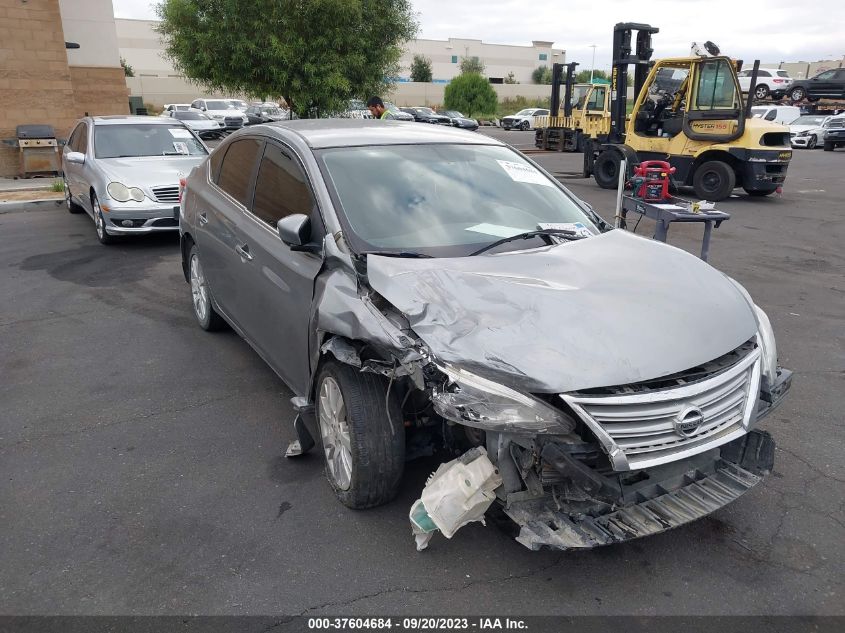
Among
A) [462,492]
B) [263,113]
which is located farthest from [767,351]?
[263,113]

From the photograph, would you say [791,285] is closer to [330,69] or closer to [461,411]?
[461,411]

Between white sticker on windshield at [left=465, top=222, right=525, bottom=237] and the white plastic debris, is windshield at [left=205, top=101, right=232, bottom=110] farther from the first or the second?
the white plastic debris

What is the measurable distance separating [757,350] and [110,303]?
596 centimetres

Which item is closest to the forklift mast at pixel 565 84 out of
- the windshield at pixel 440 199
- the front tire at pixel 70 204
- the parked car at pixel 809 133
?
the parked car at pixel 809 133

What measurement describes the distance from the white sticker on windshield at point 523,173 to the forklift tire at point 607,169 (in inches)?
468

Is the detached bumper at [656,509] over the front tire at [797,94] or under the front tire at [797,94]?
under

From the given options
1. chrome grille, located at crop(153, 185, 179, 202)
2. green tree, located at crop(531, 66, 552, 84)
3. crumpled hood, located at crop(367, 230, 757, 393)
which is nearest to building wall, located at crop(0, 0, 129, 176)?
chrome grille, located at crop(153, 185, 179, 202)

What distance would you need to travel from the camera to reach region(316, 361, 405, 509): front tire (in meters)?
3.01

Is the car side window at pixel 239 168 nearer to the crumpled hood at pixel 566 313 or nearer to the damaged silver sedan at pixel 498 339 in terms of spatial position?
the damaged silver sedan at pixel 498 339

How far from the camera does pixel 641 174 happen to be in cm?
759

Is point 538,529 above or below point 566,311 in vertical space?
below

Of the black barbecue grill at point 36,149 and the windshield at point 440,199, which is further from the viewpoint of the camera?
the black barbecue grill at point 36,149

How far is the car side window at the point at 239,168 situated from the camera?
4.53 meters

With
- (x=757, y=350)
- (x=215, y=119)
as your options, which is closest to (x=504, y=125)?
(x=215, y=119)
